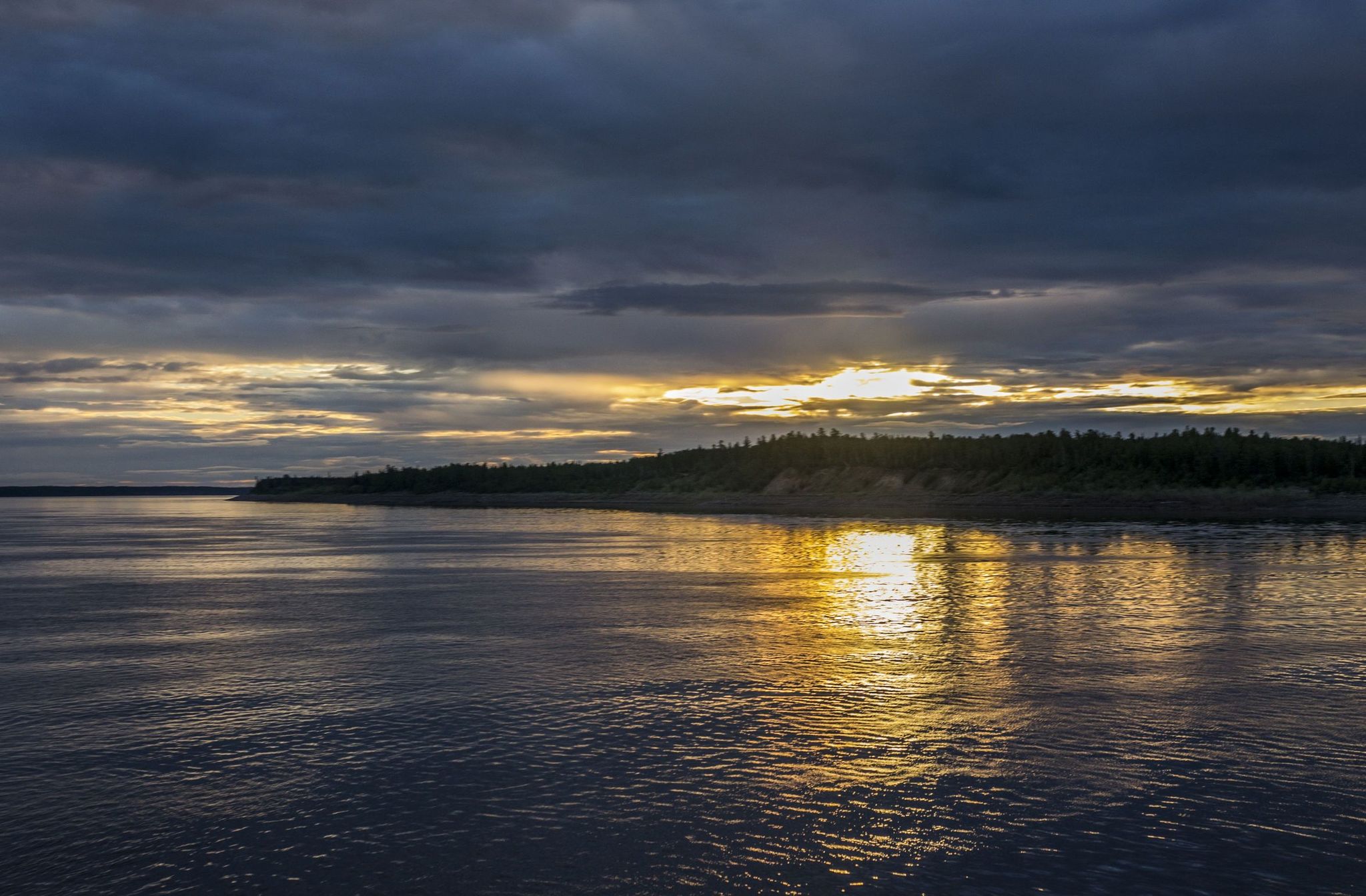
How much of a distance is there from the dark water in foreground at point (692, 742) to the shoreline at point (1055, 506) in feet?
239

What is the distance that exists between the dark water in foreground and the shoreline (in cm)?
7272

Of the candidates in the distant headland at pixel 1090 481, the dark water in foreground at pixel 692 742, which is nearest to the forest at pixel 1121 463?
the distant headland at pixel 1090 481

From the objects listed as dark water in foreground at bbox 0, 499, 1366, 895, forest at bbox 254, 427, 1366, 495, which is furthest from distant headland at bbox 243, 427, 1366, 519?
dark water in foreground at bbox 0, 499, 1366, 895

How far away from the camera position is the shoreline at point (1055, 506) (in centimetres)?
10338

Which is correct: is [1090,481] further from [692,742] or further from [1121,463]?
[692,742]

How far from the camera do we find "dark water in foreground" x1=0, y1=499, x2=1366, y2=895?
1104 cm

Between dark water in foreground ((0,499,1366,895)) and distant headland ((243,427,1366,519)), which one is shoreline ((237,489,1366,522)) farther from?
dark water in foreground ((0,499,1366,895))

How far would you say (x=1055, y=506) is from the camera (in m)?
134

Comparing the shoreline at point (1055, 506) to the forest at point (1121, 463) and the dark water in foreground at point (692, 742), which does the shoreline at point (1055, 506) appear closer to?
the forest at point (1121, 463)

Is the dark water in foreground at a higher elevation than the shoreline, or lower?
higher

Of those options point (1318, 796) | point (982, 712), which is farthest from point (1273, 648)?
point (1318, 796)

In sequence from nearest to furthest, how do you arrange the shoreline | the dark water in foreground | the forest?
the dark water in foreground → the shoreline → the forest

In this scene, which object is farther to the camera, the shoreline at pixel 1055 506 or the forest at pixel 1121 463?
the forest at pixel 1121 463

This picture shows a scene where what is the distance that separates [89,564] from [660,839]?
51064 millimetres
